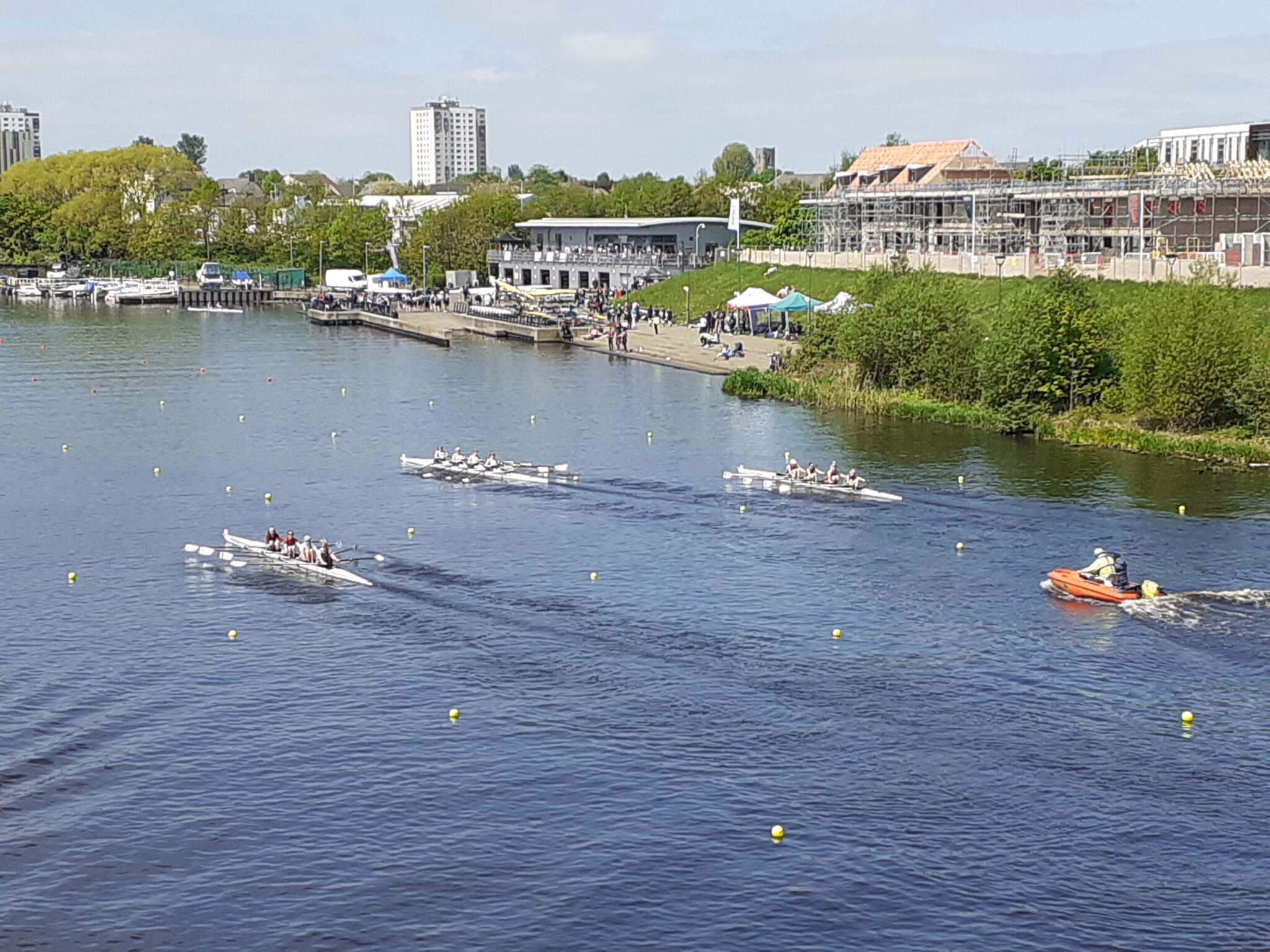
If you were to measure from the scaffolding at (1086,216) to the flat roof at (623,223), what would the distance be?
78.6 ft

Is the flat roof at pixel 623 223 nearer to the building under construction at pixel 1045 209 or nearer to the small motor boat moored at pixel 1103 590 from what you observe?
the building under construction at pixel 1045 209

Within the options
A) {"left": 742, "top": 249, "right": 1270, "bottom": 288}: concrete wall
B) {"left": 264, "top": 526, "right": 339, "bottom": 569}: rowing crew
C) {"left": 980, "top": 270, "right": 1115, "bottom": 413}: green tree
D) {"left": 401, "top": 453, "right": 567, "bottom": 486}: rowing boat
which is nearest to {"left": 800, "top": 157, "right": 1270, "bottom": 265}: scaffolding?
{"left": 742, "top": 249, "right": 1270, "bottom": 288}: concrete wall

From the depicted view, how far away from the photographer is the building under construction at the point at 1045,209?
333ft

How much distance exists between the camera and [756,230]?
16625 centimetres

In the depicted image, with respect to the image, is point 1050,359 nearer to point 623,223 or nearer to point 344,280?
point 623,223

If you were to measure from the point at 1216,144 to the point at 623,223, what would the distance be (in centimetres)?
5946

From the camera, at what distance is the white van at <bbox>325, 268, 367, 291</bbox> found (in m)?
170

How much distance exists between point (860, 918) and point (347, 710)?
16091mm

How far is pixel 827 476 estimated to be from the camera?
6450 cm

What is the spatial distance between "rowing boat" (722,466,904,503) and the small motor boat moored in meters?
13.7

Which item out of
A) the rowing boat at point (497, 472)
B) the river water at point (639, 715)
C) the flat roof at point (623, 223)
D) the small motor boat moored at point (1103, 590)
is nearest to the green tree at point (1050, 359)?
the river water at point (639, 715)

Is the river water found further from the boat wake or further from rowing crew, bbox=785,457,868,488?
rowing crew, bbox=785,457,868,488

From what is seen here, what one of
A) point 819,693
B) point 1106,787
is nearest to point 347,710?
point 819,693

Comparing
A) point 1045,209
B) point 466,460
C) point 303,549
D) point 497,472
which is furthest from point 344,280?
point 303,549
